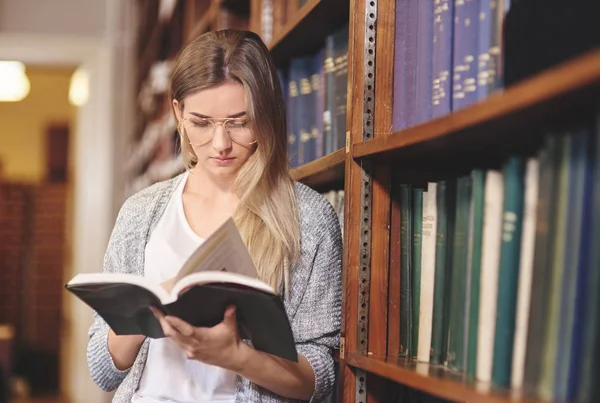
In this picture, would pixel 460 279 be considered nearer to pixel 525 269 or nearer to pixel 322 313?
pixel 525 269

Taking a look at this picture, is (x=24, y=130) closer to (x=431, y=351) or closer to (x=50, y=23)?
(x=50, y=23)

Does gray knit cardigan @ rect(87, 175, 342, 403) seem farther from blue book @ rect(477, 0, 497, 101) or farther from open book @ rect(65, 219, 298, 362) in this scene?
blue book @ rect(477, 0, 497, 101)

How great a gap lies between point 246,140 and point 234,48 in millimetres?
161

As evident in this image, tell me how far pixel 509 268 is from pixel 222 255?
416 millimetres

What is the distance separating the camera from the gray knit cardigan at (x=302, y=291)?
1352mm

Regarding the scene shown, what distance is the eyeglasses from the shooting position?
1.35 meters

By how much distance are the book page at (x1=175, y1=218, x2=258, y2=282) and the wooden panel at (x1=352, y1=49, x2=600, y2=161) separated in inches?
10.3

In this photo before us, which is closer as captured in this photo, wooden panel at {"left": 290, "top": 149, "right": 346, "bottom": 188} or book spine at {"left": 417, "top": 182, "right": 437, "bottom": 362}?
book spine at {"left": 417, "top": 182, "right": 437, "bottom": 362}

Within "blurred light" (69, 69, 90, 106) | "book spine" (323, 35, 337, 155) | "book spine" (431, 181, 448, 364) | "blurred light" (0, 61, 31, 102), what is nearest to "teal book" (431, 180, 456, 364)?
"book spine" (431, 181, 448, 364)

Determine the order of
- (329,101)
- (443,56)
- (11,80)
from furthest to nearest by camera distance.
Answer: (11,80) < (329,101) < (443,56)

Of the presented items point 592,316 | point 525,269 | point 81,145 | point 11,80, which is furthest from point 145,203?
point 11,80

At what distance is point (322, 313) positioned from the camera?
4.47ft

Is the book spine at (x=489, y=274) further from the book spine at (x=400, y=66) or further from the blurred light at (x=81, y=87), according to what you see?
the blurred light at (x=81, y=87)

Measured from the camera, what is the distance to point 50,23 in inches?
170
